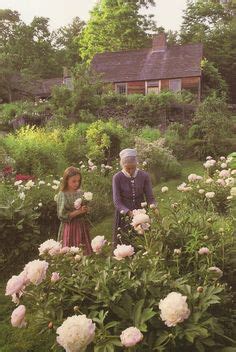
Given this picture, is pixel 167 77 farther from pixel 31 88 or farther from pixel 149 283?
pixel 149 283

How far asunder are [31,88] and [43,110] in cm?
1790

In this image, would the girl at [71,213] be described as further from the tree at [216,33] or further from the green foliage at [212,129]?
the tree at [216,33]

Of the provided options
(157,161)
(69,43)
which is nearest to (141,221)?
(157,161)

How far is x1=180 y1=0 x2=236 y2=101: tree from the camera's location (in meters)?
37.8

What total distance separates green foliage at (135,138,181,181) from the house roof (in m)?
19.8

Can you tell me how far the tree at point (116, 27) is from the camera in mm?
37500

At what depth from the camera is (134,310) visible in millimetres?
2826

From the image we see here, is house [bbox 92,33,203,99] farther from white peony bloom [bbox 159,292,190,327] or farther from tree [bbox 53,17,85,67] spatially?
white peony bloom [bbox 159,292,190,327]

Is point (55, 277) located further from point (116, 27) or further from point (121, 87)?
point (116, 27)

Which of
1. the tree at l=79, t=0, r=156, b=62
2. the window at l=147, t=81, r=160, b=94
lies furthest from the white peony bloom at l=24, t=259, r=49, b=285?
the tree at l=79, t=0, r=156, b=62

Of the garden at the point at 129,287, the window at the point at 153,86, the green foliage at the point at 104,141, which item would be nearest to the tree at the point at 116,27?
the window at the point at 153,86

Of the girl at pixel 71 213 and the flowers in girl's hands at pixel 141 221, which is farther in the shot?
the girl at pixel 71 213

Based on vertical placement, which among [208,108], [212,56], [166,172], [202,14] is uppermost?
[202,14]

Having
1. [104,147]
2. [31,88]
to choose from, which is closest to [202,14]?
[31,88]
